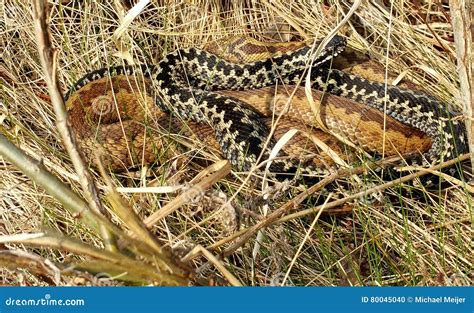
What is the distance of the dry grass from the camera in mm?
4289

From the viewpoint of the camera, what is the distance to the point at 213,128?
5723 millimetres

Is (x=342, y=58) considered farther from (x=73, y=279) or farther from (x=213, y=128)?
(x=73, y=279)

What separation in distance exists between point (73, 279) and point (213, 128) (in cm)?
267

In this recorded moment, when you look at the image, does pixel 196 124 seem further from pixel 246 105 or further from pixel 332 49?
pixel 332 49

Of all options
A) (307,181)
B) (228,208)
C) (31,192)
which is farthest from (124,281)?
(307,181)

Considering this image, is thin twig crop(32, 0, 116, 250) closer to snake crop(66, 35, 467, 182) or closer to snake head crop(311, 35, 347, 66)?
snake crop(66, 35, 467, 182)

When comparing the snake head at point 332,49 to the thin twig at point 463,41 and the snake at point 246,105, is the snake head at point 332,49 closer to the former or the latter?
the snake at point 246,105

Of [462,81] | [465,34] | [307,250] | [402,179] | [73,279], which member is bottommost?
[307,250]

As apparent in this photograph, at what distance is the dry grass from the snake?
0.66ft

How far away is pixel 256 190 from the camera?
475cm

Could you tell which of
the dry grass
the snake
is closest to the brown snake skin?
the snake

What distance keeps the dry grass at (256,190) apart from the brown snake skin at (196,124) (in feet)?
0.71

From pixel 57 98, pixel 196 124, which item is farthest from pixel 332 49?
pixel 57 98

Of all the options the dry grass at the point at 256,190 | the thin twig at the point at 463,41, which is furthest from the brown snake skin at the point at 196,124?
the thin twig at the point at 463,41
